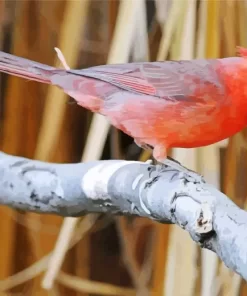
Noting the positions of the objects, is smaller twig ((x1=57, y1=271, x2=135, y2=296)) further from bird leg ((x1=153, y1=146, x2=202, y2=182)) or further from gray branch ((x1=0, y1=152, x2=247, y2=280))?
bird leg ((x1=153, y1=146, x2=202, y2=182))

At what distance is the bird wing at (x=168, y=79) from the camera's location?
83 cm

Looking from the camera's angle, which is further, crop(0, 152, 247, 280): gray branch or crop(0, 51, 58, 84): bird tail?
crop(0, 51, 58, 84): bird tail

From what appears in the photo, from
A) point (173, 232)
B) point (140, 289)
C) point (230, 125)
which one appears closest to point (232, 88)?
point (230, 125)

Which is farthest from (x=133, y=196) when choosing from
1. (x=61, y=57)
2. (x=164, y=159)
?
(x=61, y=57)

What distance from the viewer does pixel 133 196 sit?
79 cm

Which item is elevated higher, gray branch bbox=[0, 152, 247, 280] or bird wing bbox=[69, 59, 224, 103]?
bird wing bbox=[69, 59, 224, 103]

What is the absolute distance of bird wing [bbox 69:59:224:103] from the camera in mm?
831

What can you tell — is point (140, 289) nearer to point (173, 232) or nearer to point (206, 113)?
point (173, 232)

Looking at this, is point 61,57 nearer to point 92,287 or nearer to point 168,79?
point 168,79

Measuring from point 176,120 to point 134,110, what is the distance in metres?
0.07

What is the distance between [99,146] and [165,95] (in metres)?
0.20

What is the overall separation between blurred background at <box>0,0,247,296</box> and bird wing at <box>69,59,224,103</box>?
11 centimetres

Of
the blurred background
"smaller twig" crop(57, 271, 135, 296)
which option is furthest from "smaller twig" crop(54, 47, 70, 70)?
"smaller twig" crop(57, 271, 135, 296)

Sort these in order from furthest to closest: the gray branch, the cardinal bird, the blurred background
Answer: the blurred background → the cardinal bird → the gray branch
